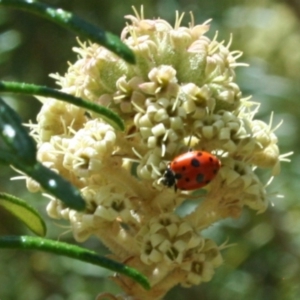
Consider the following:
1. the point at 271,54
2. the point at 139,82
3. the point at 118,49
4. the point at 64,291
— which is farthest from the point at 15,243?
the point at 271,54

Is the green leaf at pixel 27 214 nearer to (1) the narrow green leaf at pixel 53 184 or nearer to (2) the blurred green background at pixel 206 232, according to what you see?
(1) the narrow green leaf at pixel 53 184

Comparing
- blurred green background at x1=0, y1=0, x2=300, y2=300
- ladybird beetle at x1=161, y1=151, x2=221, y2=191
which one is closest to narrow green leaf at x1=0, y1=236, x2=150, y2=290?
ladybird beetle at x1=161, y1=151, x2=221, y2=191

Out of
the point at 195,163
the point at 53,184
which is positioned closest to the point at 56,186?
the point at 53,184

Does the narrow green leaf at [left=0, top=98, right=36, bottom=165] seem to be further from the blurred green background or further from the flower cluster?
the blurred green background

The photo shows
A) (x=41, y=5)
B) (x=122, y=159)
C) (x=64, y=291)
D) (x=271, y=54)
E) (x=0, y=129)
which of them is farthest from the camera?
(x=271, y=54)

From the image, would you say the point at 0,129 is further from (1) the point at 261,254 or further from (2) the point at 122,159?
(1) the point at 261,254

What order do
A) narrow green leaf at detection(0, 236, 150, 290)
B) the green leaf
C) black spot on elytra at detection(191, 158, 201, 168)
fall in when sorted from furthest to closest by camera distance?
black spot on elytra at detection(191, 158, 201, 168) → the green leaf → narrow green leaf at detection(0, 236, 150, 290)

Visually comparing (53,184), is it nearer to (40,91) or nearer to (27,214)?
(40,91)
